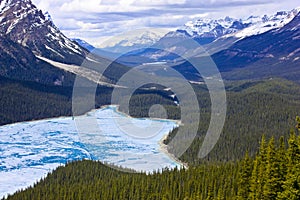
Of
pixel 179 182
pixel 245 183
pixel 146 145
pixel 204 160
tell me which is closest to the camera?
pixel 245 183

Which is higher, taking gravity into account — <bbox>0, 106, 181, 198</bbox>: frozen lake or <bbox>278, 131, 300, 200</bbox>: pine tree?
<bbox>278, 131, 300, 200</bbox>: pine tree

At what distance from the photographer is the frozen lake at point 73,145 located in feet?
297

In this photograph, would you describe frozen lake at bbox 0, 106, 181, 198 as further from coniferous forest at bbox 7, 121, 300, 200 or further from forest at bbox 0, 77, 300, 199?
coniferous forest at bbox 7, 121, 300, 200

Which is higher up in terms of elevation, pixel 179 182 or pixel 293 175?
pixel 293 175

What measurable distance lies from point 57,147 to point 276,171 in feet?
266

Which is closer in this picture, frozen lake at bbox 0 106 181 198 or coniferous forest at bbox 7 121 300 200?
coniferous forest at bbox 7 121 300 200

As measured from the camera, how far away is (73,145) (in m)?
115

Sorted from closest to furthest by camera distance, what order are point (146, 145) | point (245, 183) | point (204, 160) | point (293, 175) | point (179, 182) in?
1. point (293, 175)
2. point (245, 183)
3. point (179, 182)
4. point (204, 160)
5. point (146, 145)

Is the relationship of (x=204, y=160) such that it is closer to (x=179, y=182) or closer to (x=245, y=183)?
(x=179, y=182)

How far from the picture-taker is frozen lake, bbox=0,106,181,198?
297 ft

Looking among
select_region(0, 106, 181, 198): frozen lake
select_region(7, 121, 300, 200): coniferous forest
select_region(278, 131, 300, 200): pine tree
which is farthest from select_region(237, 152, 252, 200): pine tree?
select_region(0, 106, 181, 198): frozen lake

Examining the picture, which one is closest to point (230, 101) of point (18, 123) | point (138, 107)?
point (138, 107)

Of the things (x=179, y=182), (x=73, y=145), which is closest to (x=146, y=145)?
(x=73, y=145)

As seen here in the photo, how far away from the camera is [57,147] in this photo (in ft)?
368
